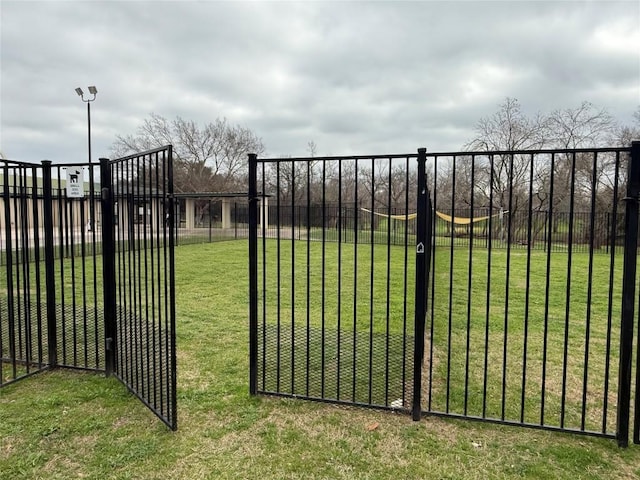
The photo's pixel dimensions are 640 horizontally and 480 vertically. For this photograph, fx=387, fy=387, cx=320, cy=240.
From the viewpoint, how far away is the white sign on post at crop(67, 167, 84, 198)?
310 centimetres

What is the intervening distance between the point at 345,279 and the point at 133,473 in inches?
256

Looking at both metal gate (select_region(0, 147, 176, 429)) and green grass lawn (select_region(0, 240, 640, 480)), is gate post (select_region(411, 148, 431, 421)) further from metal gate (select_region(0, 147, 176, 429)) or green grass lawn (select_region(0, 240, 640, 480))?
metal gate (select_region(0, 147, 176, 429))

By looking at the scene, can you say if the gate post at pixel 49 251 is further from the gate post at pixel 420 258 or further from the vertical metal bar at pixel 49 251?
the gate post at pixel 420 258

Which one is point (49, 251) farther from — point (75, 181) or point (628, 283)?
point (628, 283)

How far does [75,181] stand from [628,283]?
3.93 meters

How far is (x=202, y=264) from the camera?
10.2 metres

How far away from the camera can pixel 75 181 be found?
3.11 metres

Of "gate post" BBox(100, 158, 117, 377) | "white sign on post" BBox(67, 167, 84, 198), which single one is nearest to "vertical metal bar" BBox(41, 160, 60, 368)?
"white sign on post" BBox(67, 167, 84, 198)

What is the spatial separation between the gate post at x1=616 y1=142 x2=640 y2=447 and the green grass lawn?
230 mm

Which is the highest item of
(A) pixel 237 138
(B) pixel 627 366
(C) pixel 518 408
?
(A) pixel 237 138

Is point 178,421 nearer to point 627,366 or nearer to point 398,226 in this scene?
point 627,366

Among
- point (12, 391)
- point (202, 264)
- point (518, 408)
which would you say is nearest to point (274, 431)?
point (518, 408)

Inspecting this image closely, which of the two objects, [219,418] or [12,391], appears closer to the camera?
[219,418]

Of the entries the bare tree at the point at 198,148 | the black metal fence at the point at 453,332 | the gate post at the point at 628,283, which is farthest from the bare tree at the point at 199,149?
the gate post at the point at 628,283
